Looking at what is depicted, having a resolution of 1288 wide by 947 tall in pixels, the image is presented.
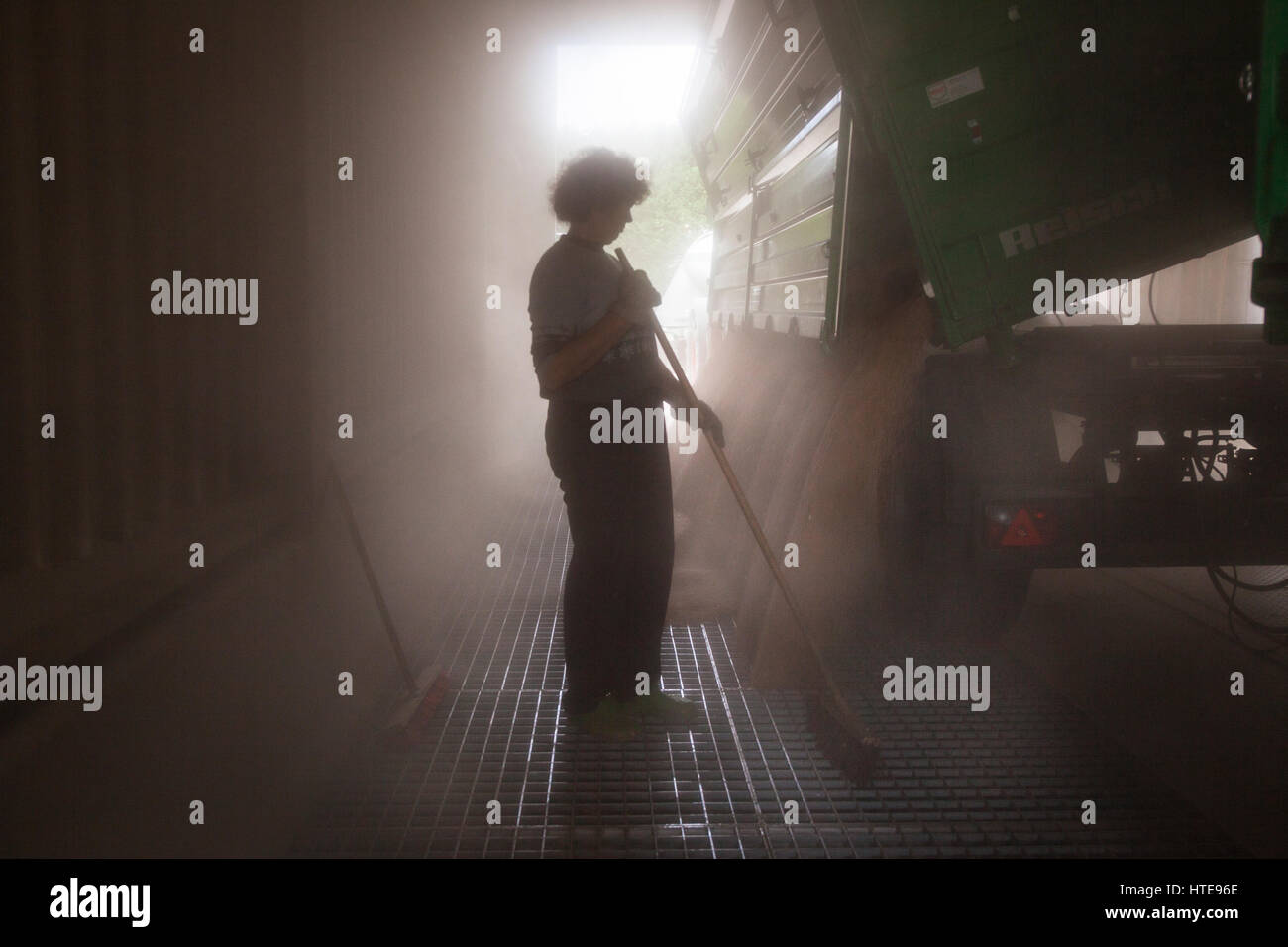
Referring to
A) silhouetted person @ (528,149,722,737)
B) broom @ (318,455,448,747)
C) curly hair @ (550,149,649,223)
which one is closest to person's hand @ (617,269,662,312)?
silhouetted person @ (528,149,722,737)

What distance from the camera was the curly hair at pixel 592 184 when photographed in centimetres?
399

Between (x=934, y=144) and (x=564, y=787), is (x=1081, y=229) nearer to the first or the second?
(x=934, y=144)

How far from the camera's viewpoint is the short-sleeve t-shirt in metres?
3.88

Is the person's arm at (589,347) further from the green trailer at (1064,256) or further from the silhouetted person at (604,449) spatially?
the green trailer at (1064,256)

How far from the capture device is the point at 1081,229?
13.8ft

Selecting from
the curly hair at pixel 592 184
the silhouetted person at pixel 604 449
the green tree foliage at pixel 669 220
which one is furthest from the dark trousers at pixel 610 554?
the green tree foliage at pixel 669 220

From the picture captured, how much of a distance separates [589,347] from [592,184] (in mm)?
611

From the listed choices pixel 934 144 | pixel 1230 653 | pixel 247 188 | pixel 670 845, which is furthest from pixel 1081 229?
pixel 247 188

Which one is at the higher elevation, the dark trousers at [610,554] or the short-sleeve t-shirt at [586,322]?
the short-sleeve t-shirt at [586,322]

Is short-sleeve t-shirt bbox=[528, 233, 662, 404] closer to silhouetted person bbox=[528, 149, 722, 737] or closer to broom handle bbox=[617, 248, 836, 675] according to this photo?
silhouetted person bbox=[528, 149, 722, 737]

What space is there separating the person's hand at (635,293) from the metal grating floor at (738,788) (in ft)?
Result: 5.14

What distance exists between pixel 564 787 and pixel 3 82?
252cm
